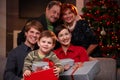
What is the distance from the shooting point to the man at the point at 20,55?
124 inches

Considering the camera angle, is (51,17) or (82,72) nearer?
(82,72)

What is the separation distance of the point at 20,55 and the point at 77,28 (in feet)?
2.82

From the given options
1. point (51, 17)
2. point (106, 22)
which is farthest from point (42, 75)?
point (106, 22)

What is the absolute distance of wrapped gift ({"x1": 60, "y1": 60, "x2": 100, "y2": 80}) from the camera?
9.30ft

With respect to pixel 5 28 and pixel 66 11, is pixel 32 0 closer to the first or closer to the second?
pixel 5 28

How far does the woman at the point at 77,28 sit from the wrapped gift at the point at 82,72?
745 millimetres

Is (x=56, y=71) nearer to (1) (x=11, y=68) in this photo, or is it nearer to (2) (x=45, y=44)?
(2) (x=45, y=44)

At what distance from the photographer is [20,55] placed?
321 centimetres

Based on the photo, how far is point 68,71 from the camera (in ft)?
9.86

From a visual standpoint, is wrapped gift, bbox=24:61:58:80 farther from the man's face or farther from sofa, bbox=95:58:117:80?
sofa, bbox=95:58:117:80

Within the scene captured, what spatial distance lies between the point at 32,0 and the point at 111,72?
3347mm

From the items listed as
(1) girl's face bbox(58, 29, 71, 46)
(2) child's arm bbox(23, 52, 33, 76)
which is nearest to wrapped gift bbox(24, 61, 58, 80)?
(2) child's arm bbox(23, 52, 33, 76)

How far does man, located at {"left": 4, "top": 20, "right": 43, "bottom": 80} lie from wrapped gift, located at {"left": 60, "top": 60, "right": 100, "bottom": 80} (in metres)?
0.45

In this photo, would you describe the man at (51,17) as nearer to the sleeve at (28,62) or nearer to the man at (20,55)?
the man at (20,55)
